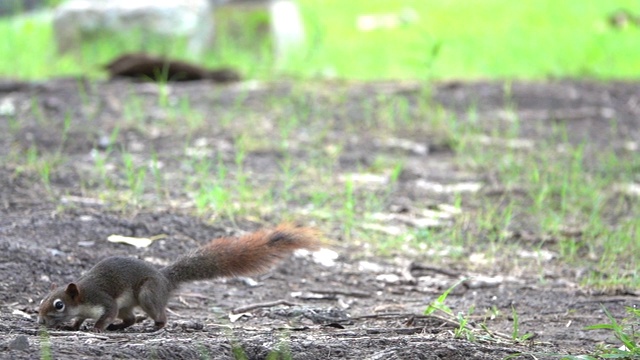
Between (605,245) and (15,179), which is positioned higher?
(15,179)

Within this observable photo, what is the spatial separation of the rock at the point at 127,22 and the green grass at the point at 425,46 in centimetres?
12

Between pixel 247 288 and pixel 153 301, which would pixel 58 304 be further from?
pixel 247 288

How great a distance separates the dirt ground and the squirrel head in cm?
5

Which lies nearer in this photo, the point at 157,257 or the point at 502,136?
the point at 157,257

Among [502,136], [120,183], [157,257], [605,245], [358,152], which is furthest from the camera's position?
[502,136]

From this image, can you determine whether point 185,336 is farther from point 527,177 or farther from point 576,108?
point 576,108

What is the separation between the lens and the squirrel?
3.22 meters

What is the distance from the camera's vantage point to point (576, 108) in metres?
7.91

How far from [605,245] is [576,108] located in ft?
11.2

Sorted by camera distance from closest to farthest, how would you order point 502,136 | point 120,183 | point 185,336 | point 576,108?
1. point 185,336
2. point 120,183
3. point 502,136
4. point 576,108

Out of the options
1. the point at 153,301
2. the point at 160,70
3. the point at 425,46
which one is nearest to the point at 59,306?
the point at 153,301

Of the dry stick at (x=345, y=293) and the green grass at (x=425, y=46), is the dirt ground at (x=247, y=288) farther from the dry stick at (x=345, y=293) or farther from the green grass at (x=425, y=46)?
the green grass at (x=425, y=46)

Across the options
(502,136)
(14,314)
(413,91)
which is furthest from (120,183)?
(413,91)

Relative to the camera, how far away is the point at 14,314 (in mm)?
3342
